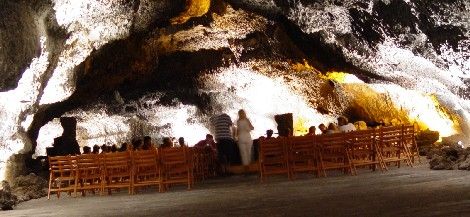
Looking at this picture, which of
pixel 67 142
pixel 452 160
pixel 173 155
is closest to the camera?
pixel 173 155

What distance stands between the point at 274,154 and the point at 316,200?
4.10 m

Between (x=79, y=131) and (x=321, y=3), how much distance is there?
10374mm

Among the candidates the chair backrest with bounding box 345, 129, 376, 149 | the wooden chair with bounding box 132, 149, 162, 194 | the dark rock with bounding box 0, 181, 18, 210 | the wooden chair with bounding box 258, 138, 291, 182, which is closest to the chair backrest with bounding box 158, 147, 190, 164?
the wooden chair with bounding box 132, 149, 162, 194

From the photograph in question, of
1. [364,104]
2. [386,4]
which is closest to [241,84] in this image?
[364,104]

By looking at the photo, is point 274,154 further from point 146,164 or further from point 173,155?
point 146,164

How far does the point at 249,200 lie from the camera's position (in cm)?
729

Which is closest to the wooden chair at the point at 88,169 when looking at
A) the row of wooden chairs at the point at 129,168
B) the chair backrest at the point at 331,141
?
the row of wooden chairs at the point at 129,168

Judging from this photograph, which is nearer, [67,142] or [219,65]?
[67,142]

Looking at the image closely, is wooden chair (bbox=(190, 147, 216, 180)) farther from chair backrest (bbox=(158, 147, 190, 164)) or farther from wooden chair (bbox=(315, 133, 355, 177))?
wooden chair (bbox=(315, 133, 355, 177))

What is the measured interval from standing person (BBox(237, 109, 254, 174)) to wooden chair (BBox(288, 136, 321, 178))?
234cm

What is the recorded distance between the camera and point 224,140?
13547mm

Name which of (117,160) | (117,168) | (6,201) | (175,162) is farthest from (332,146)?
(6,201)

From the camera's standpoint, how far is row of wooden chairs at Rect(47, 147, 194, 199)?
33.8 ft

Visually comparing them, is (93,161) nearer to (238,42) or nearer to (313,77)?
(238,42)
